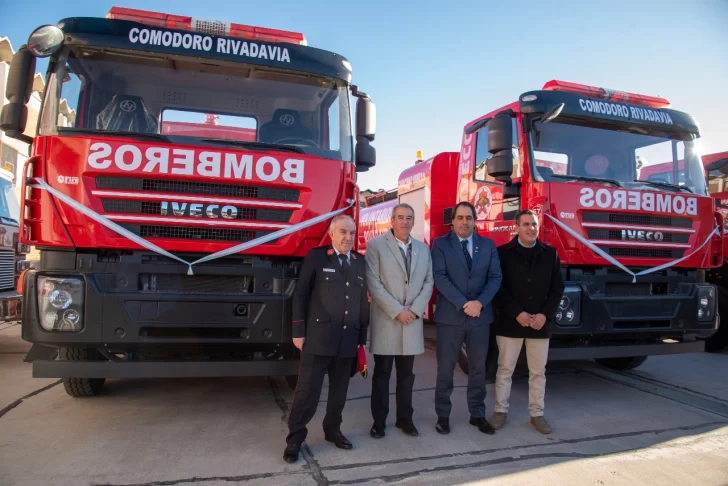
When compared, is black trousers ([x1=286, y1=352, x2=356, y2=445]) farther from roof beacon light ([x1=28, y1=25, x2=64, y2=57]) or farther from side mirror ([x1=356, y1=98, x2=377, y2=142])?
roof beacon light ([x1=28, y1=25, x2=64, y2=57])

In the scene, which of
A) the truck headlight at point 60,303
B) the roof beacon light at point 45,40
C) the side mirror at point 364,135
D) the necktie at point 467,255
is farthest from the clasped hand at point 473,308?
the roof beacon light at point 45,40

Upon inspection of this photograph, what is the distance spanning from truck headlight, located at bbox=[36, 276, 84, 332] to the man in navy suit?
8.43 ft

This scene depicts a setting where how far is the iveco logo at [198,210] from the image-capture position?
387cm

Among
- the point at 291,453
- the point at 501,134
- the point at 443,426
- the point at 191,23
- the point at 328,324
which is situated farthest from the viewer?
the point at 501,134

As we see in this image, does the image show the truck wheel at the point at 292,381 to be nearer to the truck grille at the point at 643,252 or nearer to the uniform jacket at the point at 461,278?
the uniform jacket at the point at 461,278

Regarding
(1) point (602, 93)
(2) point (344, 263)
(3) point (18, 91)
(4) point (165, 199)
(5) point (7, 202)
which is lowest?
(2) point (344, 263)

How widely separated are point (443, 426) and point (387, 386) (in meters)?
0.54

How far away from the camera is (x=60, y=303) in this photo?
144 inches

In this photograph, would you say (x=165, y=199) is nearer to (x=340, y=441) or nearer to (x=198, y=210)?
(x=198, y=210)

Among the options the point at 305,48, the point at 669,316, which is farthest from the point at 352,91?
the point at 669,316

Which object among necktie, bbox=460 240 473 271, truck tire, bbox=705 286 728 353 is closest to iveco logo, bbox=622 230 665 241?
necktie, bbox=460 240 473 271

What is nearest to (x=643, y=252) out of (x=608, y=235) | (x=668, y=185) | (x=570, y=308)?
(x=608, y=235)

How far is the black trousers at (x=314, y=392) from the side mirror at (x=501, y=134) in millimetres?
2464

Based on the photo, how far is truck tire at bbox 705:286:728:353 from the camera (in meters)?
7.48
